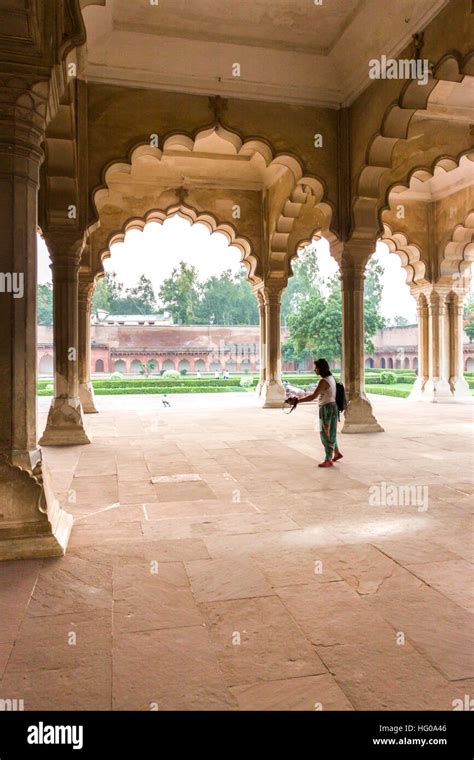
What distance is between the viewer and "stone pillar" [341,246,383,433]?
942 cm

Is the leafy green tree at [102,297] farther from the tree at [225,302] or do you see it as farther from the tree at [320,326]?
the tree at [320,326]

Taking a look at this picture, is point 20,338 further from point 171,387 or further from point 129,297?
point 129,297

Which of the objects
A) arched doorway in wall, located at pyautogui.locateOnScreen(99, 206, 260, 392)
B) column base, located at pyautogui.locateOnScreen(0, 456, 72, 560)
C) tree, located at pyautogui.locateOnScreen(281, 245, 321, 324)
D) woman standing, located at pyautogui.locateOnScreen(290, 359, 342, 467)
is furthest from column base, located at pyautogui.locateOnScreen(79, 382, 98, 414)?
tree, located at pyautogui.locateOnScreen(281, 245, 321, 324)

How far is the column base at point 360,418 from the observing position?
30.5ft

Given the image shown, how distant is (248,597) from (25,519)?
1624 millimetres

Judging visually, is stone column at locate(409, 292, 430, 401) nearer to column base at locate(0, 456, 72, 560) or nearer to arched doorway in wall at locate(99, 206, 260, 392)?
column base at locate(0, 456, 72, 560)

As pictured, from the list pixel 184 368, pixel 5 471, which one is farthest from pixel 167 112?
pixel 184 368

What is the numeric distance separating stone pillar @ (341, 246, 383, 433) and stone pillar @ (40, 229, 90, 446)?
4.54 meters

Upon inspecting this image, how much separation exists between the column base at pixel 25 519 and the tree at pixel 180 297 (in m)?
51.2

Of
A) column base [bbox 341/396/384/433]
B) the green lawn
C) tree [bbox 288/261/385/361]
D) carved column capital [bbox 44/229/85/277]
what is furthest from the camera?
tree [bbox 288/261/385/361]

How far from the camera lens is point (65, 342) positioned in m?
8.34

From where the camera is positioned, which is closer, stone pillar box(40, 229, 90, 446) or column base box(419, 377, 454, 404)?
stone pillar box(40, 229, 90, 446)

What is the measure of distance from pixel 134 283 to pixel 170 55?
5147 centimetres
